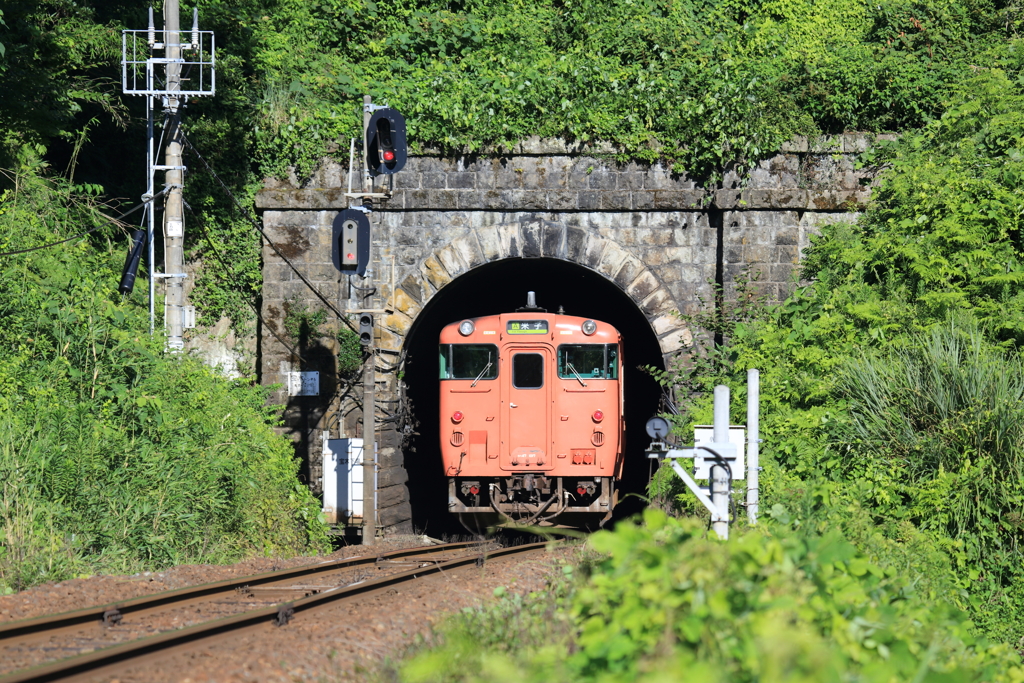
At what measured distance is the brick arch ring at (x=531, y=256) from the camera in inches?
603

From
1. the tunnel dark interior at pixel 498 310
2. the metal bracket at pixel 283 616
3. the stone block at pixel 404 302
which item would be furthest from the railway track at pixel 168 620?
the tunnel dark interior at pixel 498 310

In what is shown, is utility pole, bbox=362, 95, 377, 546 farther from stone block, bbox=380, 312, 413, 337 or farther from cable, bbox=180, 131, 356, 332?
stone block, bbox=380, 312, 413, 337

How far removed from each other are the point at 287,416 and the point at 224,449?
3169mm

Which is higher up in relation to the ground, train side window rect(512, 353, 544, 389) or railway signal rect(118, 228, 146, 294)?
railway signal rect(118, 228, 146, 294)

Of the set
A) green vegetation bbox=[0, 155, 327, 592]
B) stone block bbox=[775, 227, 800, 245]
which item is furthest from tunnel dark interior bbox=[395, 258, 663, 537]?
green vegetation bbox=[0, 155, 327, 592]

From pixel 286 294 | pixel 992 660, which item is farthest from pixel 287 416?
pixel 992 660

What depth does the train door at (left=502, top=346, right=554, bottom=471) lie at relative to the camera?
13539mm

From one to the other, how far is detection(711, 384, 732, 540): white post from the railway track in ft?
10.6

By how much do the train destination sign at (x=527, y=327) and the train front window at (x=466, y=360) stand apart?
0.37 meters

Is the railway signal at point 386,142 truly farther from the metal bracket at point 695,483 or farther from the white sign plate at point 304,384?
the metal bracket at point 695,483

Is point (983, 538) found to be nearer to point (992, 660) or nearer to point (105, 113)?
point (992, 660)

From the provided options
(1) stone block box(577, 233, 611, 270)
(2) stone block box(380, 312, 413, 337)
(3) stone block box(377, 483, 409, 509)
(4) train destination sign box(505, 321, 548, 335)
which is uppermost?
(1) stone block box(577, 233, 611, 270)

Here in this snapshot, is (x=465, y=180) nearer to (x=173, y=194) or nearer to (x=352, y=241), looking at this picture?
(x=352, y=241)

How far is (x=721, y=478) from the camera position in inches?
263
